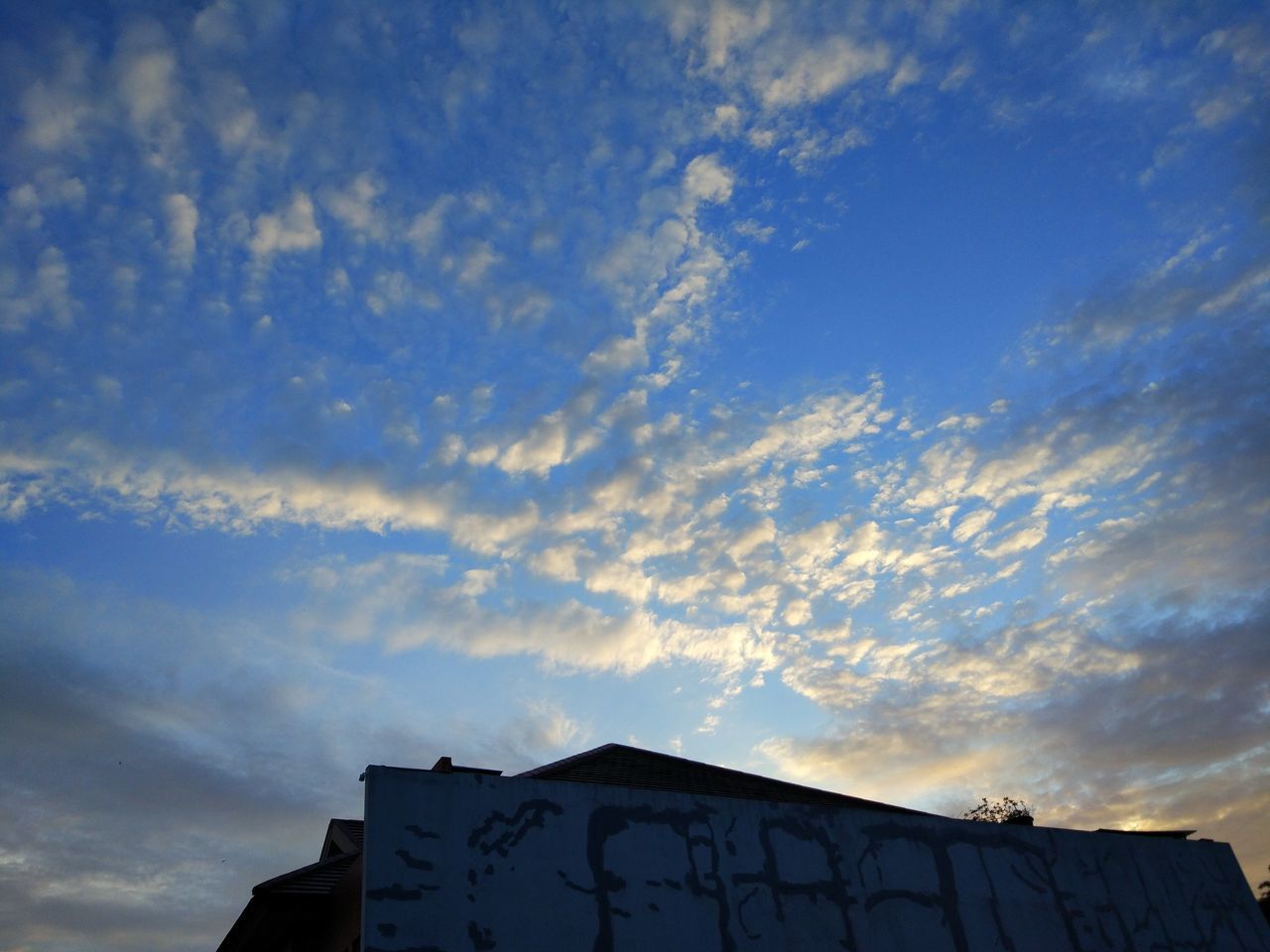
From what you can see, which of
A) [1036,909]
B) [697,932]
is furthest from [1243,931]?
[697,932]

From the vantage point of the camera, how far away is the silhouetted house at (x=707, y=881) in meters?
10.5

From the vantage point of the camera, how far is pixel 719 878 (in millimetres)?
12266

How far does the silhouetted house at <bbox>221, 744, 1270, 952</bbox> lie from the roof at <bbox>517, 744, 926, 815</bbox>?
4.54 metres

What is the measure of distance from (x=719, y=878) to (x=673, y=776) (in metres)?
8.15

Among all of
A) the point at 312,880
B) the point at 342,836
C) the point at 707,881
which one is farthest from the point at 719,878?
the point at 342,836

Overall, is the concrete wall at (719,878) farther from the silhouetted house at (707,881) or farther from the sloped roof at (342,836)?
the sloped roof at (342,836)

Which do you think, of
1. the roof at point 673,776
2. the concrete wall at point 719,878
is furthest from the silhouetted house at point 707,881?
the roof at point 673,776

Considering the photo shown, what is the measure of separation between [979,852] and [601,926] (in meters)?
7.86

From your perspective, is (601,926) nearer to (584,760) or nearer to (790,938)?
(790,938)

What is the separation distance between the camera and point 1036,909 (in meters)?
14.9

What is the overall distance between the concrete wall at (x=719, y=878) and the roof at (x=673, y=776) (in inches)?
176

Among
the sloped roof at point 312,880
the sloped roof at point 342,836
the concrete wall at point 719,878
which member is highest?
the sloped roof at point 342,836

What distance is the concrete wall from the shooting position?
34.4 ft

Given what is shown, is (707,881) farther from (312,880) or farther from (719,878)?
(312,880)
